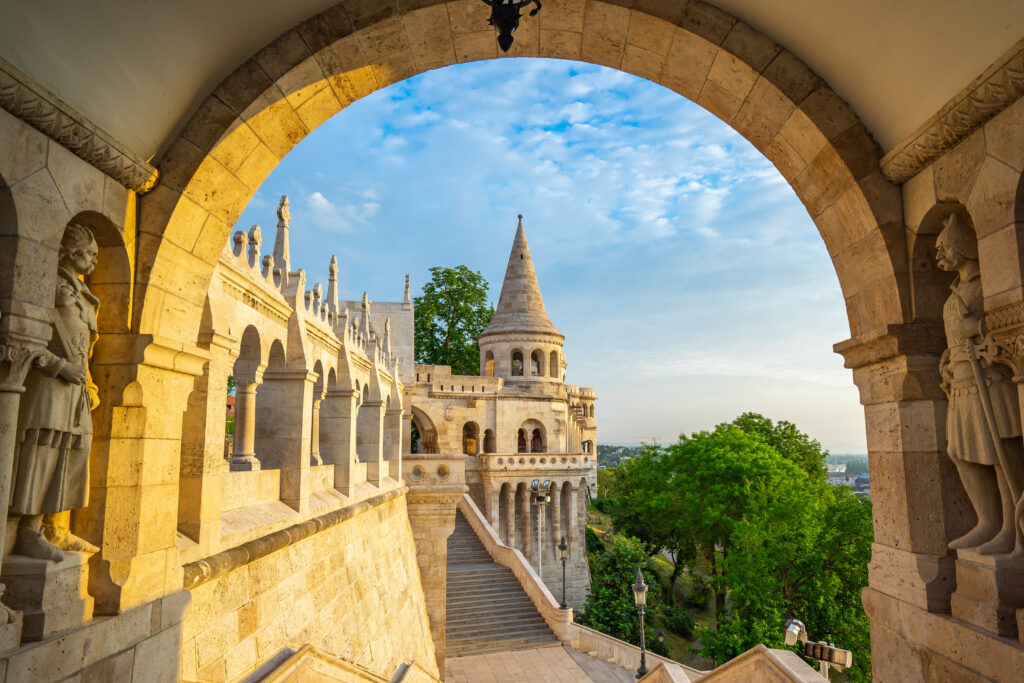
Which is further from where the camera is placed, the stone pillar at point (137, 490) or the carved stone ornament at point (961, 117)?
the stone pillar at point (137, 490)

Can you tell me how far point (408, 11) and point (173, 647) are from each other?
4.26 metres

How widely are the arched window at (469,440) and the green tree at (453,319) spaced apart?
18.6 feet

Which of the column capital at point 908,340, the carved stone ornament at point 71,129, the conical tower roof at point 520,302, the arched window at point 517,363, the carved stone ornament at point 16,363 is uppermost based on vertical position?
the conical tower roof at point 520,302

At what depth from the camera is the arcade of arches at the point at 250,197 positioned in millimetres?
3145

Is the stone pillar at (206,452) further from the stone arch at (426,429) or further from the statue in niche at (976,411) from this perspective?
the stone arch at (426,429)

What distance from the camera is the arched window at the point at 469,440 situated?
36.1 meters

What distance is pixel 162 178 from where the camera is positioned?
408 cm

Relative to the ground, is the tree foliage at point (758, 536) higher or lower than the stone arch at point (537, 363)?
lower

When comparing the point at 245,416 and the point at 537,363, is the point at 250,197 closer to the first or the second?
the point at 245,416

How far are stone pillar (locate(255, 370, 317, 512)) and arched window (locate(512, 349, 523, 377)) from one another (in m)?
29.4

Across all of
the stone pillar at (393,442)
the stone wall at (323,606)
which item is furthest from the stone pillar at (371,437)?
the stone pillar at (393,442)

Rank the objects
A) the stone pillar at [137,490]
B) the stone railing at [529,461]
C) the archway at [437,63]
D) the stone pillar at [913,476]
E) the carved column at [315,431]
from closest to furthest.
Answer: the stone pillar at [137,490] < the stone pillar at [913,476] < the archway at [437,63] < the carved column at [315,431] < the stone railing at [529,461]

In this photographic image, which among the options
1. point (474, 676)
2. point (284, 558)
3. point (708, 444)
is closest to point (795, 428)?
point (708, 444)

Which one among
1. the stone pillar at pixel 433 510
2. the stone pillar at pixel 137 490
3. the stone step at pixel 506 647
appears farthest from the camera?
the stone step at pixel 506 647
